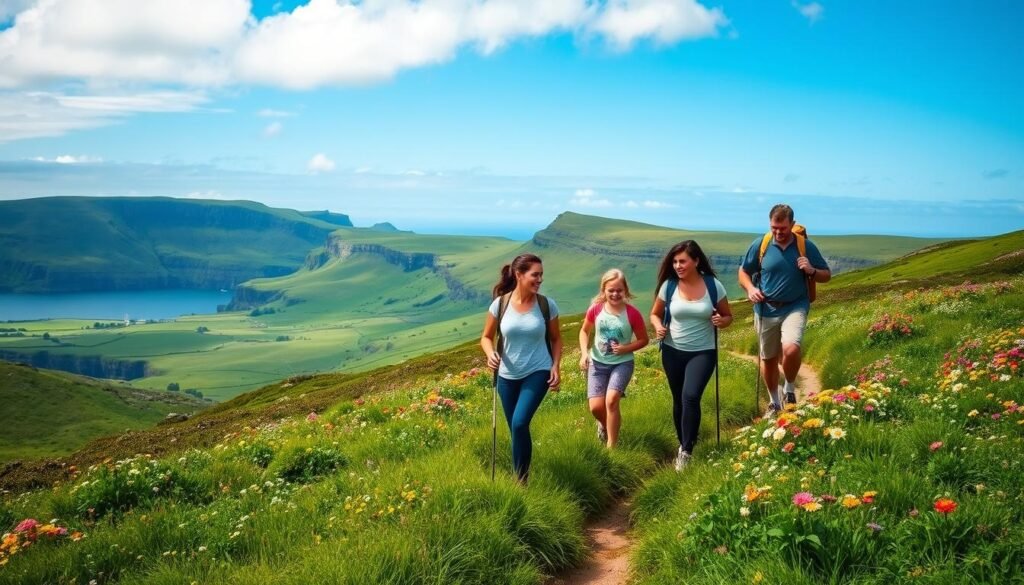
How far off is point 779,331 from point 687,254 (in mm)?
A: 3262

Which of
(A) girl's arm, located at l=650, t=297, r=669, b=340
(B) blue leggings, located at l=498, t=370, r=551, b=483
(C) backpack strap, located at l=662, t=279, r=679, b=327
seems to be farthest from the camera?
(A) girl's arm, located at l=650, t=297, r=669, b=340

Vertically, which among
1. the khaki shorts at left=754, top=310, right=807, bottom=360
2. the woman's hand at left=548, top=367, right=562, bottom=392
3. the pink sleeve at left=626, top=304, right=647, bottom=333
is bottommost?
the woman's hand at left=548, top=367, right=562, bottom=392

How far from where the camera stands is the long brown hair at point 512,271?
9.01 meters

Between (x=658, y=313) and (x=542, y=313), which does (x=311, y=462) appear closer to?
(x=542, y=313)

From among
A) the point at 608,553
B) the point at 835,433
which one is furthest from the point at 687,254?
the point at 608,553

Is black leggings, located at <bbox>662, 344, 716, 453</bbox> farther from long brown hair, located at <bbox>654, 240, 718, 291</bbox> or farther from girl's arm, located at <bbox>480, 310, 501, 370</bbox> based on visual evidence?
girl's arm, located at <bbox>480, 310, 501, 370</bbox>

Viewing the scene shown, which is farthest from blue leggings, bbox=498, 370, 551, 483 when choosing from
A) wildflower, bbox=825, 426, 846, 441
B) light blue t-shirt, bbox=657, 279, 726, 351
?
wildflower, bbox=825, 426, 846, 441

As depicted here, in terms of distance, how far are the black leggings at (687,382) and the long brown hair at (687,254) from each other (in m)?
1.06

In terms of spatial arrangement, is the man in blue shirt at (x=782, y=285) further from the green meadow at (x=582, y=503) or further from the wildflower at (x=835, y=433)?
the wildflower at (x=835, y=433)

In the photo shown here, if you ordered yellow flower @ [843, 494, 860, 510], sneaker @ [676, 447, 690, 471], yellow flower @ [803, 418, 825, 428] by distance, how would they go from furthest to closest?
sneaker @ [676, 447, 690, 471] → yellow flower @ [803, 418, 825, 428] → yellow flower @ [843, 494, 860, 510]

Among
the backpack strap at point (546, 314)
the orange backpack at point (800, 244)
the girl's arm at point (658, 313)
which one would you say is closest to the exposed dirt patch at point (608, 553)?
the backpack strap at point (546, 314)

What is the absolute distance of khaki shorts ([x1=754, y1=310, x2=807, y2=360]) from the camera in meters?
11.5

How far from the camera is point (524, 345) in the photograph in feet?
29.3

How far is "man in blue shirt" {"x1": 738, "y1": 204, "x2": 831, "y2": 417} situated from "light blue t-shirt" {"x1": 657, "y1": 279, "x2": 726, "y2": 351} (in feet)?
6.84
